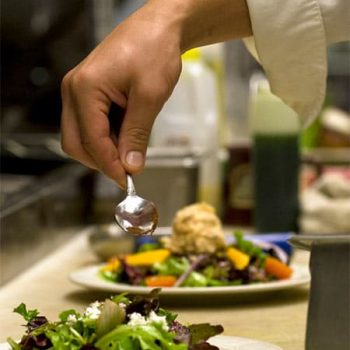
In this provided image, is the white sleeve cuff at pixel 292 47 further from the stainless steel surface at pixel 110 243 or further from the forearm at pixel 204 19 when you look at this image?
the stainless steel surface at pixel 110 243

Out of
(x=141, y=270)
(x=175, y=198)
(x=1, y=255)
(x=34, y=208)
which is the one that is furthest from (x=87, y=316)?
(x=175, y=198)

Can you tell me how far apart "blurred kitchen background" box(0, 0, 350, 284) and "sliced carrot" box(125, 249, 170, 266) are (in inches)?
9.8

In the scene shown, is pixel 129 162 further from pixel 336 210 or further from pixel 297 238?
pixel 336 210

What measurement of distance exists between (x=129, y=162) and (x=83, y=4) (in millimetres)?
2715

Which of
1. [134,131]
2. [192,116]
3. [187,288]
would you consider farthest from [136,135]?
[192,116]

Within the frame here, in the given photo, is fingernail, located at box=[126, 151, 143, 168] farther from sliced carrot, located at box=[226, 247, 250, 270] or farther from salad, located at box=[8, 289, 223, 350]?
sliced carrot, located at box=[226, 247, 250, 270]

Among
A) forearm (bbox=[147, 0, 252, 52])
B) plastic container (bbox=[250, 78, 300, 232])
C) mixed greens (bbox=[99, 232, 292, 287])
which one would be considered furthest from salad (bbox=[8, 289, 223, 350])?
plastic container (bbox=[250, 78, 300, 232])

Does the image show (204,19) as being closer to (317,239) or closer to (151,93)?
(151,93)

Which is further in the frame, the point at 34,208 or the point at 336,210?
the point at 336,210

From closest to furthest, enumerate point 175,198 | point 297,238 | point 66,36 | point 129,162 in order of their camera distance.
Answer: point 297,238 → point 129,162 → point 175,198 → point 66,36

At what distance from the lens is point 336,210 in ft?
9.20

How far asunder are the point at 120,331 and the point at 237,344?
0.18m

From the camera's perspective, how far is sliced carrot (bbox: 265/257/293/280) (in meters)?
1.94

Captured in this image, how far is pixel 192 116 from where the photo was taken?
2.96 metres
